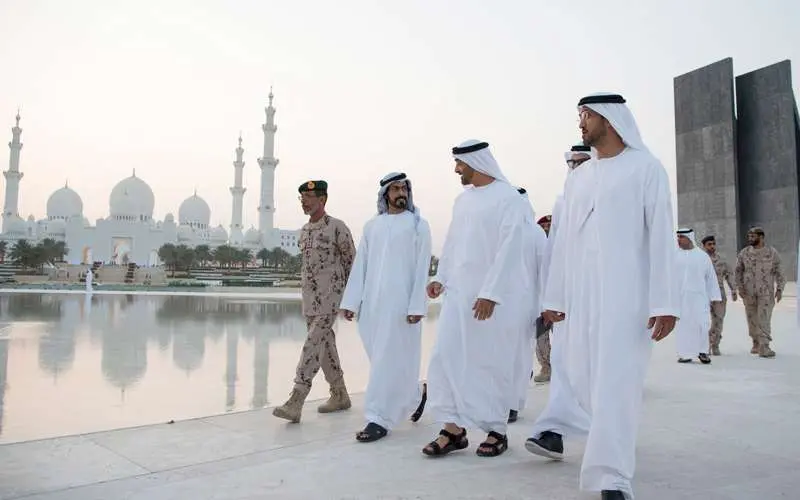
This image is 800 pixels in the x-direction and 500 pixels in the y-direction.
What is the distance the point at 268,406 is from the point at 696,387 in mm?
3129

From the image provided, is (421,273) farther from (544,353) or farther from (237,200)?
(237,200)

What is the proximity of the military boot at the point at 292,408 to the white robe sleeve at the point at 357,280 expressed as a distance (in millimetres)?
545

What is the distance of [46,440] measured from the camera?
2994 millimetres

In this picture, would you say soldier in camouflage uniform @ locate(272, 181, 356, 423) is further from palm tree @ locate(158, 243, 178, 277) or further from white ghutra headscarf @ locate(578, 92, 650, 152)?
palm tree @ locate(158, 243, 178, 277)

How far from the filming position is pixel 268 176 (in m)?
53.8

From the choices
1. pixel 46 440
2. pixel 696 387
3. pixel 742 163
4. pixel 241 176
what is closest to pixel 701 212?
pixel 742 163

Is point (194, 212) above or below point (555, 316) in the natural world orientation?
above

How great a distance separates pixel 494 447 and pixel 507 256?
0.86 metres

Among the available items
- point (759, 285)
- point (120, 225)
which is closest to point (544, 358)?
point (759, 285)

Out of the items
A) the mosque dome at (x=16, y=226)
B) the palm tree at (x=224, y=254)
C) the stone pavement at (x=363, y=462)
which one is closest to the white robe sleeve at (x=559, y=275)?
the stone pavement at (x=363, y=462)

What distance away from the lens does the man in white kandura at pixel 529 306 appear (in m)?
3.05

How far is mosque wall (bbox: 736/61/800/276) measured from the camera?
20.8 meters

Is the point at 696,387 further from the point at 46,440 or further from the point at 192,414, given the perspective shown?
the point at 46,440

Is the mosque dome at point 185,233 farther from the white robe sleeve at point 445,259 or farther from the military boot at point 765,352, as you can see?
the white robe sleeve at point 445,259
